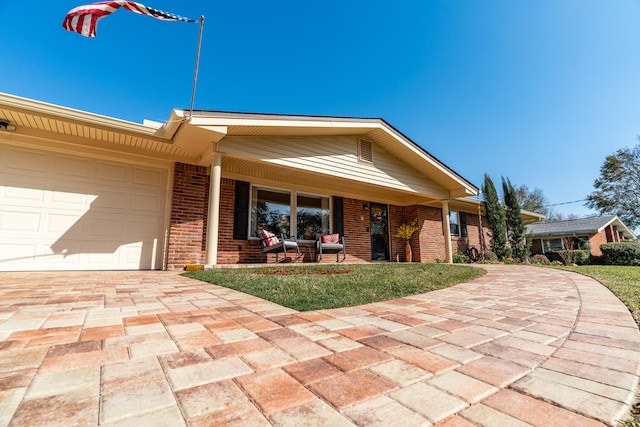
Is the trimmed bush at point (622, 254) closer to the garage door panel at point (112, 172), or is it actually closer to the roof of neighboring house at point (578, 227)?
the roof of neighboring house at point (578, 227)

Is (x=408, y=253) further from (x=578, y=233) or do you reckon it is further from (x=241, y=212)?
(x=578, y=233)

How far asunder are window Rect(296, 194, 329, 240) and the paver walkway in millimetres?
5430

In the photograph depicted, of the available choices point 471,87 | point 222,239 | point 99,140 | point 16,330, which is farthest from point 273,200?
point 471,87

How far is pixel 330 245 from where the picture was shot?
22.8 feet

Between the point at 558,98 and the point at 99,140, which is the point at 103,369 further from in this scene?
the point at 558,98

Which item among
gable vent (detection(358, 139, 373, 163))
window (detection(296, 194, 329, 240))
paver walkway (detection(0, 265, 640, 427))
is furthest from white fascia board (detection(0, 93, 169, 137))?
gable vent (detection(358, 139, 373, 163))

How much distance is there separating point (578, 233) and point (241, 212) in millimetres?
20729

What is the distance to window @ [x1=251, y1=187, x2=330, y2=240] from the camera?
672cm

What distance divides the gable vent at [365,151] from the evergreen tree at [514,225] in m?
7.73

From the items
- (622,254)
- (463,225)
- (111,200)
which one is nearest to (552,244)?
(622,254)

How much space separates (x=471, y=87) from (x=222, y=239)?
30.3 feet

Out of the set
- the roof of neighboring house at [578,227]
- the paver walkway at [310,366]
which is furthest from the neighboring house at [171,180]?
the roof of neighboring house at [578,227]

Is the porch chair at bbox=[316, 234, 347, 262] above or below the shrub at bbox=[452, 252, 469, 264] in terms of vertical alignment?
above

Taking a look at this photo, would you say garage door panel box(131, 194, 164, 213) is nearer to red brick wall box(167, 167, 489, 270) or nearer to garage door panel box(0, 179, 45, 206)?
red brick wall box(167, 167, 489, 270)
